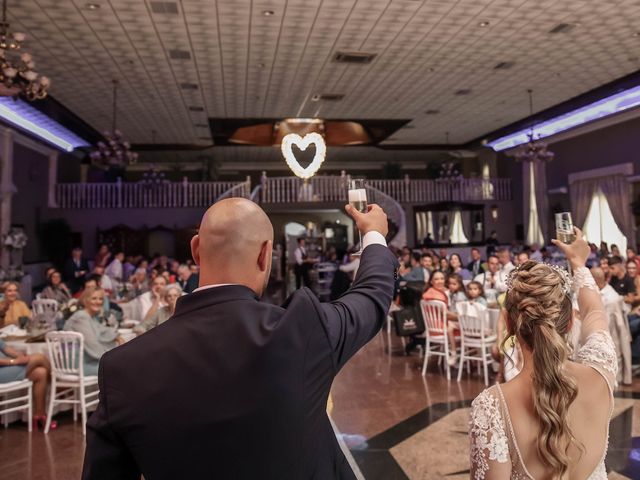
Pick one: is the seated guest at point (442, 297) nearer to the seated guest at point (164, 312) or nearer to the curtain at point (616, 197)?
the seated guest at point (164, 312)

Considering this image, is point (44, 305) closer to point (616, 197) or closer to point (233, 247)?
point (233, 247)

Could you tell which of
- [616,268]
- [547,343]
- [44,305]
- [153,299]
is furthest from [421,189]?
[547,343]

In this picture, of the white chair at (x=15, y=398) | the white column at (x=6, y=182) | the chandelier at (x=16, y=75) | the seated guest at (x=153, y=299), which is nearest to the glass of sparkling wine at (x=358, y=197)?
the white chair at (x=15, y=398)

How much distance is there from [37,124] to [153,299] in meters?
7.38

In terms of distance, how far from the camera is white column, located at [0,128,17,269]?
1073 centimetres

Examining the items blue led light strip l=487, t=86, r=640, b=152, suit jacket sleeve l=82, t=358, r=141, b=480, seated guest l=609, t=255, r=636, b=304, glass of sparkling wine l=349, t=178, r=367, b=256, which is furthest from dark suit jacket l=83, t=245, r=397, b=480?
blue led light strip l=487, t=86, r=640, b=152

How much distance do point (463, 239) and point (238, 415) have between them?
1567cm

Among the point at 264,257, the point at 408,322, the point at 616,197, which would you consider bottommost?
the point at 408,322

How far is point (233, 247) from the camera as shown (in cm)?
99

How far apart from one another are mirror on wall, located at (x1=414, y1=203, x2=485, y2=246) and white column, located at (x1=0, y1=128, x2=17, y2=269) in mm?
10779

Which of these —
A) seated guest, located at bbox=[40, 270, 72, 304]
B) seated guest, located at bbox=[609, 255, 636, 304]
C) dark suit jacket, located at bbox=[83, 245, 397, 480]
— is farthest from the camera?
seated guest, located at bbox=[40, 270, 72, 304]

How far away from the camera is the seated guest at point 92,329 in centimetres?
453

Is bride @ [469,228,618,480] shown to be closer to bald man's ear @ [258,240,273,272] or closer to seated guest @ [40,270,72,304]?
bald man's ear @ [258,240,273,272]

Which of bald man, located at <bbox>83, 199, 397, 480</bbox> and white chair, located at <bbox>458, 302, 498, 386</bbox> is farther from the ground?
bald man, located at <bbox>83, 199, 397, 480</bbox>
